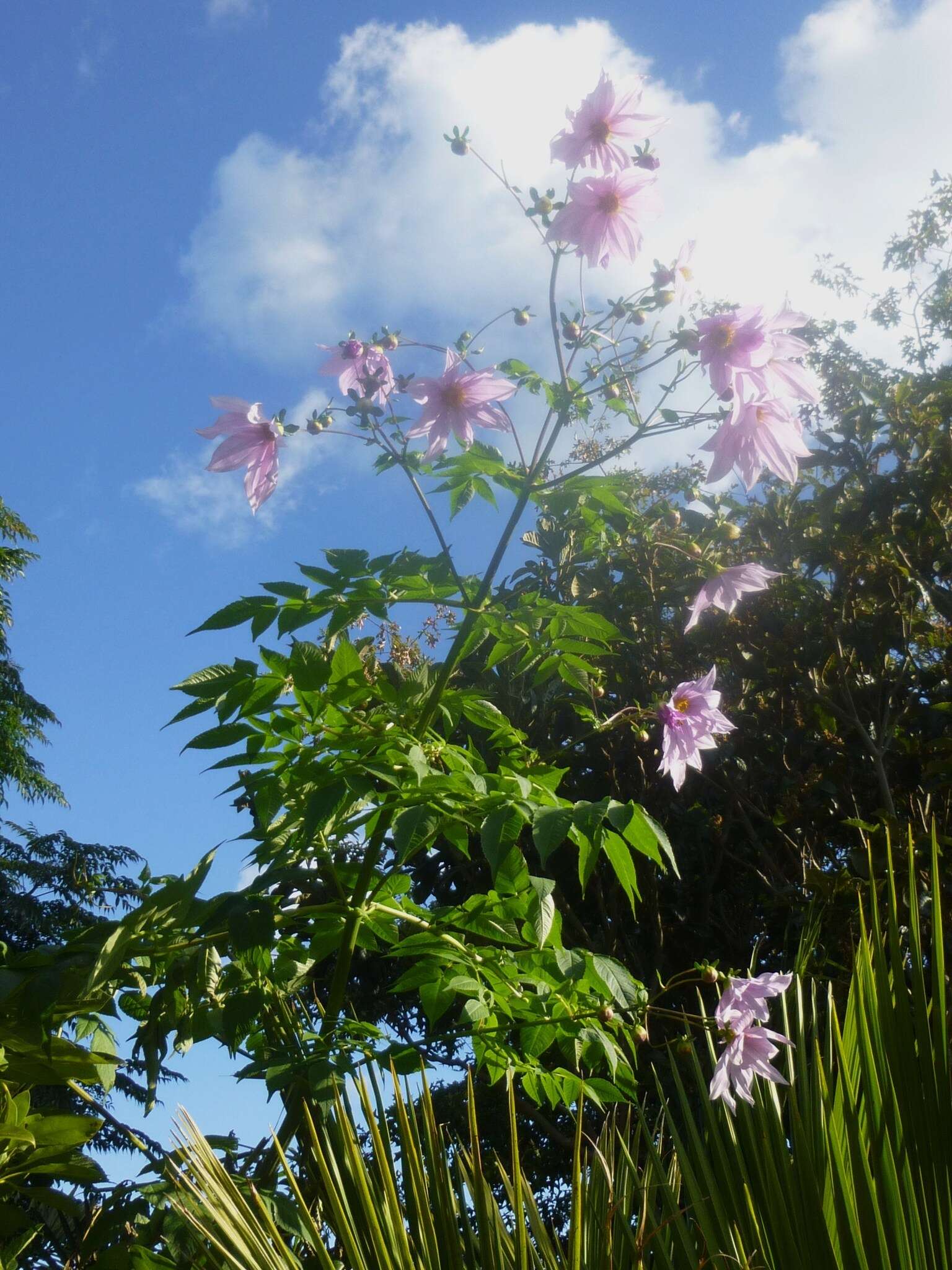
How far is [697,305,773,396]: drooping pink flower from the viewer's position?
156cm

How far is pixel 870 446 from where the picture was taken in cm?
460

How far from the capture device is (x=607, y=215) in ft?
5.67

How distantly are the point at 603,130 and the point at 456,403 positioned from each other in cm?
56

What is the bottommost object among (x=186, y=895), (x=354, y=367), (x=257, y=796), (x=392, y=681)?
(x=186, y=895)

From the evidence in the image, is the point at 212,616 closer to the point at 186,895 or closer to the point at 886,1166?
the point at 186,895

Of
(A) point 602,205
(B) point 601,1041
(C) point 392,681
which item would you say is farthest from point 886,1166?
(A) point 602,205

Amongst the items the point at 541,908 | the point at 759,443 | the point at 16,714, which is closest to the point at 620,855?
the point at 541,908

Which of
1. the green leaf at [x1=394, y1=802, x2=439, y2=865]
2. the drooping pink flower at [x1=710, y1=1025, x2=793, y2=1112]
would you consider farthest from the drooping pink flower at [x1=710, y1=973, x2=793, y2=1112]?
the green leaf at [x1=394, y1=802, x2=439, y2=865]

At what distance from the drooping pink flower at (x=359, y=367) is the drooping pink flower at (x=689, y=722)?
886mm

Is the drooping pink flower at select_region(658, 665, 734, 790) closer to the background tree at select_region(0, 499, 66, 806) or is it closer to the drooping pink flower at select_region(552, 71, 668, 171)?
the drooping pink flower at select_region(552, 71, 668, 171)

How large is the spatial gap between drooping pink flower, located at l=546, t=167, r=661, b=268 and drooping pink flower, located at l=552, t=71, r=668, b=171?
0.06 metres

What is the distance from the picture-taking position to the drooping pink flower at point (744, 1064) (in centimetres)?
149

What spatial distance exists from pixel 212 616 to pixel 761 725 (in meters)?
3.33

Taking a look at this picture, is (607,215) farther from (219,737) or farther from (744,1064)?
(744,1064)
